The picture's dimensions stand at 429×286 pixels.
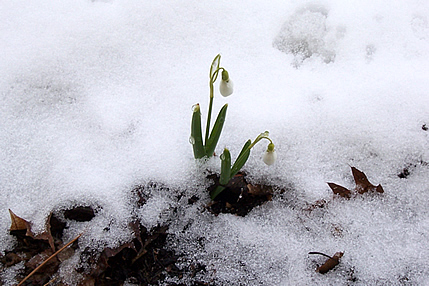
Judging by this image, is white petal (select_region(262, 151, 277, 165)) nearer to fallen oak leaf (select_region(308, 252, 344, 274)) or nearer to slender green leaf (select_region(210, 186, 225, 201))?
slender green leaf (select_region(210, 186, 225, 201))

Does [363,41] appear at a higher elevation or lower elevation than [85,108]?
higher

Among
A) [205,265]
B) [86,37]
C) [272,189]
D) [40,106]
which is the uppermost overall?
[86,37]

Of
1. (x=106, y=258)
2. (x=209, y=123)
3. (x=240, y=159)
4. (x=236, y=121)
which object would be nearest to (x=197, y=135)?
(x=209, y=123)

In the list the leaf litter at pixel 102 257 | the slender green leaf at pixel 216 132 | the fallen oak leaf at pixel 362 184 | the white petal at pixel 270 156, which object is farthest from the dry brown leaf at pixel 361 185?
the slender green leaf at pixel 216 132

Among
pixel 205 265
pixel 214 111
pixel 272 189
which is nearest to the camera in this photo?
pixel 205 265

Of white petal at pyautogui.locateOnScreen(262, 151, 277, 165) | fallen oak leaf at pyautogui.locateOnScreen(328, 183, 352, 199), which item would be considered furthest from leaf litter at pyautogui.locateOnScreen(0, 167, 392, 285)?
white petal at pyautogui.locateOnScreen(262, 151, 277, 165)

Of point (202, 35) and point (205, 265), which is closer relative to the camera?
point (205, 265)

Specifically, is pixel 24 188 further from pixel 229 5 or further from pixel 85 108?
pixel 229 5

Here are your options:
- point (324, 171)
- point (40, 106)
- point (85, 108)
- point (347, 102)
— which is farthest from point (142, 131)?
point (347, 102)
